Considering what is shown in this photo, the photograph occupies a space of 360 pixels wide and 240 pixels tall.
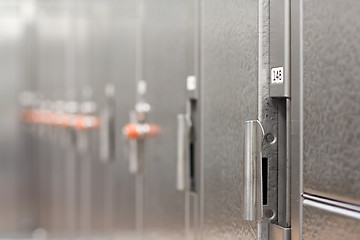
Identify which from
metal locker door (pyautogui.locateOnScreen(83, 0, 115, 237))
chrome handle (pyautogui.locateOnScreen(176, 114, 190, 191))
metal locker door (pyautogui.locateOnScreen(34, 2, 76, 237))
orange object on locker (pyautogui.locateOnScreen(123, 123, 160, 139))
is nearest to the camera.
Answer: chrome handle (pyautogui.locateOnScreen(176, 114, 190, 191))

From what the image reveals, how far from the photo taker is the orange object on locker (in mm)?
2088

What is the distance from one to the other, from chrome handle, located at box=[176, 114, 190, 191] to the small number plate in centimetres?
54

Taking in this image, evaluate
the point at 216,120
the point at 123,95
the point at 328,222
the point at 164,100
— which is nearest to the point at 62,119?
the point at 123,95

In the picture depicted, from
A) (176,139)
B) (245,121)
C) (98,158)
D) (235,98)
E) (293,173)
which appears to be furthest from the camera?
(98,158)

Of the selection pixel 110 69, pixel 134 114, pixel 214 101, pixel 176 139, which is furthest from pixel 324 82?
pixel 110 69

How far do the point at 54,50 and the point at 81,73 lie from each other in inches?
45.1

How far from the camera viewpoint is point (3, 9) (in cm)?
553

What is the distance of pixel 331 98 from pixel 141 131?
4.24 ft

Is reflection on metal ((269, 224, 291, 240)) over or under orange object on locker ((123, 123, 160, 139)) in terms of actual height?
under

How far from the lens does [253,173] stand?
1.18 metres

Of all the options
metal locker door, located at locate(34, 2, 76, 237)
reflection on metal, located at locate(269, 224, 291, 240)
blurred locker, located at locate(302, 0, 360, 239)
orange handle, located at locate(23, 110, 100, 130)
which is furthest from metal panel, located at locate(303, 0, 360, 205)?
metal locker door, located at locate(34, 2, 76, 237)

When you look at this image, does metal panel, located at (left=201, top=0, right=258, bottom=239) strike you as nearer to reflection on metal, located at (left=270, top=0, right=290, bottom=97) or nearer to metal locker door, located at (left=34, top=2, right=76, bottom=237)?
reflection on metal, located at (left=270, top=0, right=290, bottom=97)

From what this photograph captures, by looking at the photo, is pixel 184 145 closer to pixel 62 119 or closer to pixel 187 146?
pixel 187 146

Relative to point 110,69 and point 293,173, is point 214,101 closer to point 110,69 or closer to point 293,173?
point 293,173
